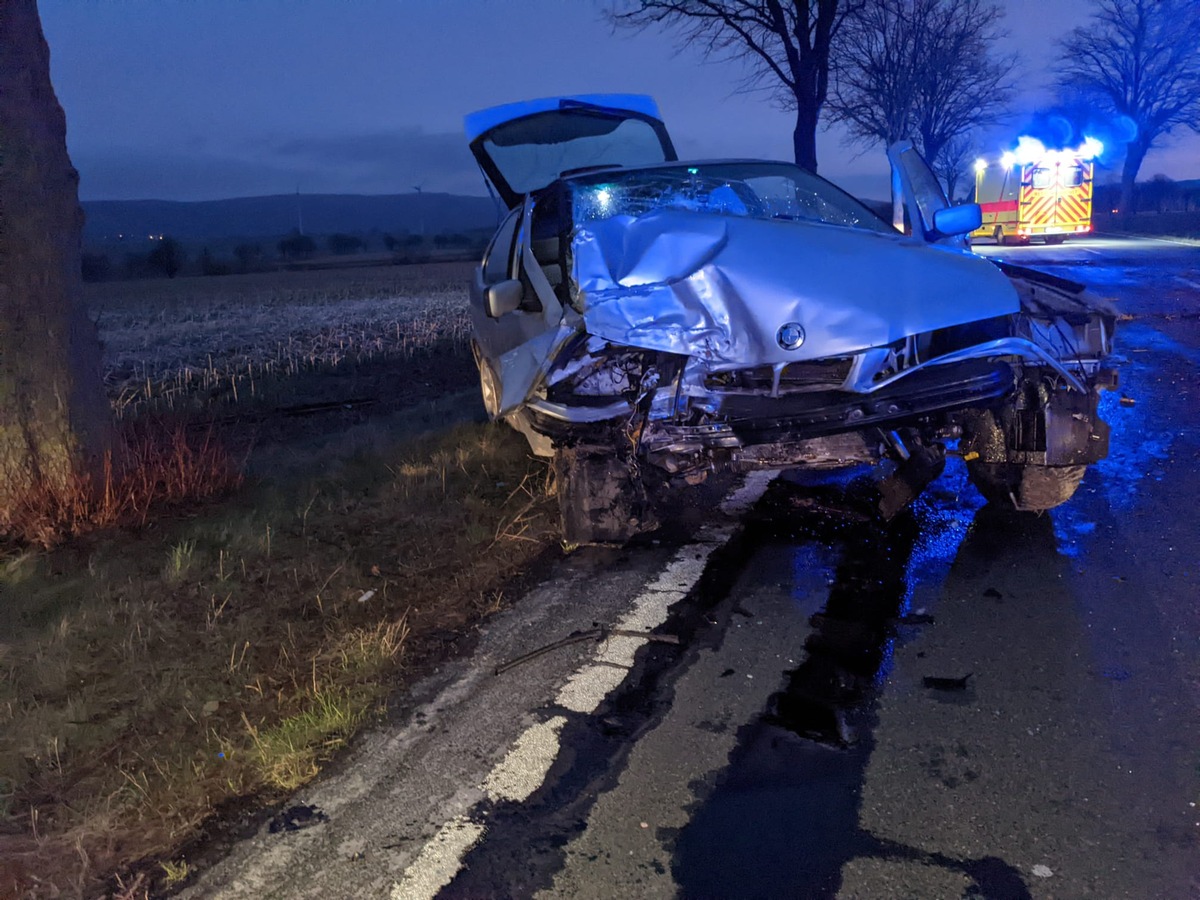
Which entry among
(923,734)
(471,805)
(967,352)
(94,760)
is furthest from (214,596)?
(967,352)

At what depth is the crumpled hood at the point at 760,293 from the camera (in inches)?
155

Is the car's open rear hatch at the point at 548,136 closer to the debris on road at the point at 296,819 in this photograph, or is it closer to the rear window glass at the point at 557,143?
the rear window glass at the point at 557,143

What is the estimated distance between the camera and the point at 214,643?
3865 mm

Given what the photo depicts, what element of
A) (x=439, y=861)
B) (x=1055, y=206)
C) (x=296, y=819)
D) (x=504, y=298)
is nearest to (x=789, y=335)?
(x=504, y=298)

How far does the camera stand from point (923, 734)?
2955 mm

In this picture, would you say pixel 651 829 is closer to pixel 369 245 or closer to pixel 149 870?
pixel 149 870

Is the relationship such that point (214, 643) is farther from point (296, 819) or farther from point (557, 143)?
point (557, 143)

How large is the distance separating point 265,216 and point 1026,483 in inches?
7802

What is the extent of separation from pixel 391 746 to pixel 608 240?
2554mm

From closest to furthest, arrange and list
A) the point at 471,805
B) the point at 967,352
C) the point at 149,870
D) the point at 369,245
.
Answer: the point at 149,870
the point at 471,805
the point at 967,352
the point at 369,245

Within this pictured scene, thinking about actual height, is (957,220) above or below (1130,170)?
below

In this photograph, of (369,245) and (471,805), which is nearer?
(471,805)

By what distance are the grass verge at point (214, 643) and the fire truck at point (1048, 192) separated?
2722 cm

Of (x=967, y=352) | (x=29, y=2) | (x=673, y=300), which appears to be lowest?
(x=967, y=352)
